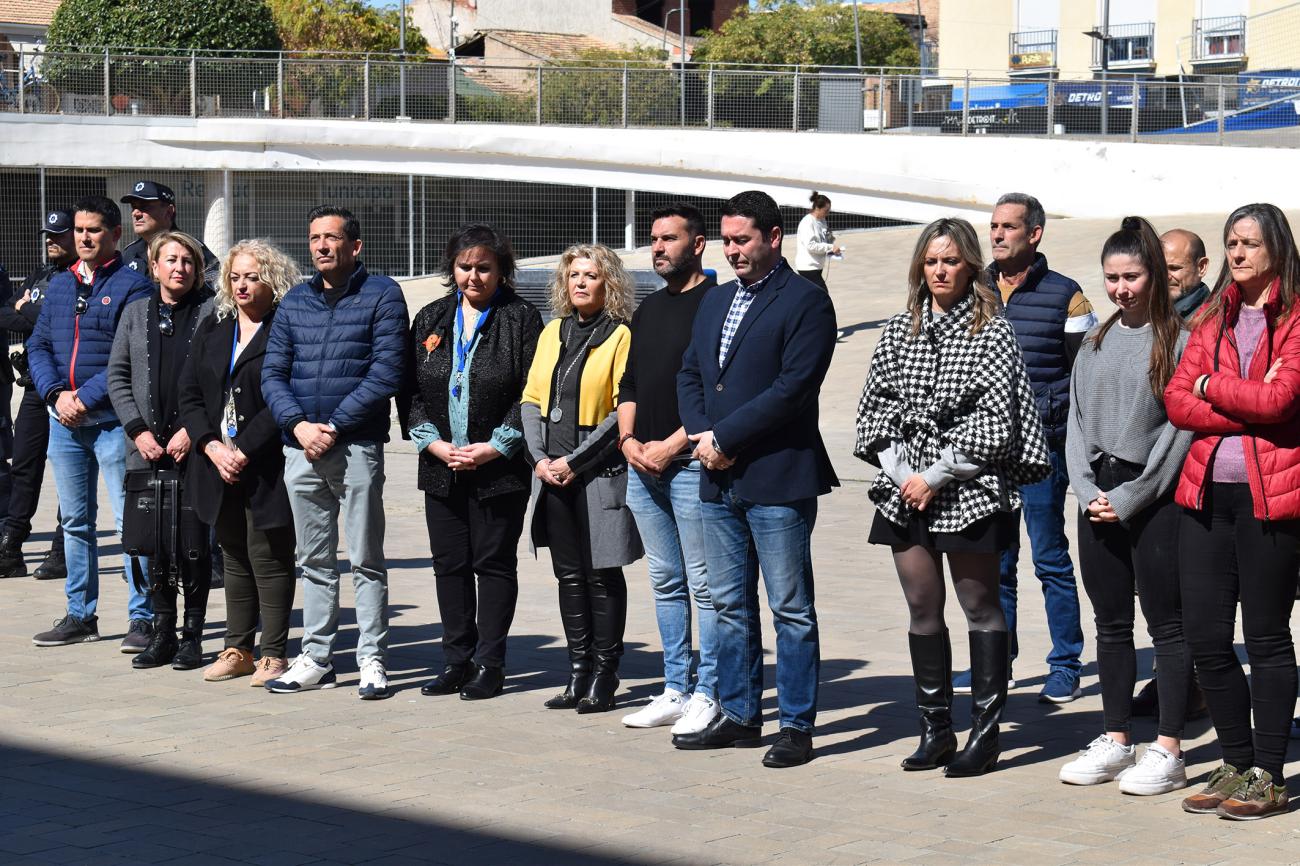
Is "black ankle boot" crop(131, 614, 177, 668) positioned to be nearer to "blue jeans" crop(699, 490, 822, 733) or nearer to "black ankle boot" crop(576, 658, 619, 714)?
"black ankle boot" crop(576, 658, 619, 714)

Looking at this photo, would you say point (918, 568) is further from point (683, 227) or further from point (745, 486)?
point (683, 227)

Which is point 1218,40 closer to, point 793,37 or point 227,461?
point 793,37

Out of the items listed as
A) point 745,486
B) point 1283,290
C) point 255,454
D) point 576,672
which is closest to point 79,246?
point 255,454

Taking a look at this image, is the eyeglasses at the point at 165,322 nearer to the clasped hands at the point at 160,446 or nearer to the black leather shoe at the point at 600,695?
the clasped hands at the point at 160,446

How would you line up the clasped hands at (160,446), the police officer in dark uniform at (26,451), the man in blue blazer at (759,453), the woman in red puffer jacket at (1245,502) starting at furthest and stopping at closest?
1. the police officer in dark uniform at (26,451)
2. the clasped hands at (160,446)
3. the man in blue blazer at (759,453)
4. the woman in red puffer jacket at (1245,502)

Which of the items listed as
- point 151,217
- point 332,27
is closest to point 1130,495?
point 151,217

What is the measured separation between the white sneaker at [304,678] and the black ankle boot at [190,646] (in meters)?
0.59

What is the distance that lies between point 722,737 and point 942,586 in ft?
3.44

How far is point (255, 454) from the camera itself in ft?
25.3

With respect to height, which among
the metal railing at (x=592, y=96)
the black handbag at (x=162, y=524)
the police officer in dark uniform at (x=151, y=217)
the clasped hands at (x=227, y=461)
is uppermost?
the metal railing at (x=592, y=96)

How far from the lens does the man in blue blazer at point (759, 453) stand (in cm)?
631

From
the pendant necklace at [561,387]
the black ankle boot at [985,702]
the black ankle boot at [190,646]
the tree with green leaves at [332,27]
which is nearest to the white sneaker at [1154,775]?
the black ankle boot at [985,702]

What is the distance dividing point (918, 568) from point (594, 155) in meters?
28.9

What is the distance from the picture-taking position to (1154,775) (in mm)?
5844
